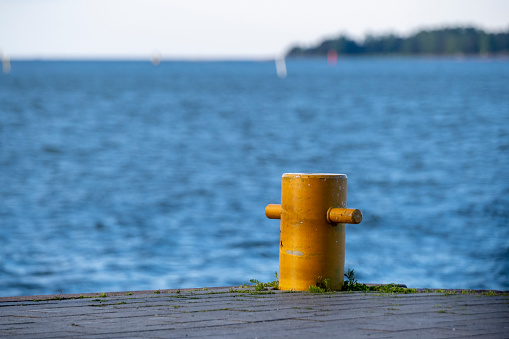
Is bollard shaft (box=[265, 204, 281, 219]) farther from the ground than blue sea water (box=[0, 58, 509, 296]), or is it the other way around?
bollard shaft (box=[265, 204, 281, 219])

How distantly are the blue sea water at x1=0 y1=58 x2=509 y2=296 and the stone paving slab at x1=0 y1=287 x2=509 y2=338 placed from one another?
23.3ft

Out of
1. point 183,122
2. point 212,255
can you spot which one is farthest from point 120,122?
point 212,255

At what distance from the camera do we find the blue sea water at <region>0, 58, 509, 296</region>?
14266mm

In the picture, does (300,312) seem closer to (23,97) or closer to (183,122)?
(183,122)

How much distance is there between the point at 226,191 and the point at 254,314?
62.5 ft

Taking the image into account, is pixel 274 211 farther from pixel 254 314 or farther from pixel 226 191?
pixel 226 191

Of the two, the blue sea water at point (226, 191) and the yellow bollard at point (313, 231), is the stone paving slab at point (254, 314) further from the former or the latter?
the blue sea water at point (226, 191)

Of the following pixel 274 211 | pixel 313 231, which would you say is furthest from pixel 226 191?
pixel 313 231

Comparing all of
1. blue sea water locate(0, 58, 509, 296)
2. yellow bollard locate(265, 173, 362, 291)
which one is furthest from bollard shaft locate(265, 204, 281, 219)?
blue sea water locate(0, 58, 509, 296)

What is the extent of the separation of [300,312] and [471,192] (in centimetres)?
1940

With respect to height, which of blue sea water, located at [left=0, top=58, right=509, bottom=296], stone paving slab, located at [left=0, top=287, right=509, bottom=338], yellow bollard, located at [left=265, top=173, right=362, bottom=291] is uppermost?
yellow bollard, located at [left=265, top=173, right=362, bottom=291]

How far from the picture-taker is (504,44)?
19762 centimetres

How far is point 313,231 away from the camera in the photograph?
604cm

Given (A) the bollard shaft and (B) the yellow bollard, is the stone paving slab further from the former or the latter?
(A) the bollard shaft
